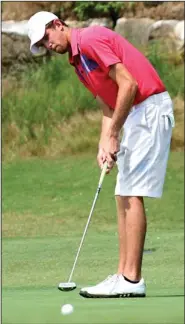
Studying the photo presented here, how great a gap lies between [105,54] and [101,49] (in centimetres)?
4

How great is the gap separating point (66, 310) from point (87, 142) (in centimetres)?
1276

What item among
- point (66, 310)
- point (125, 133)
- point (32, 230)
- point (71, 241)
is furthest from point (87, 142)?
point (66, 310)

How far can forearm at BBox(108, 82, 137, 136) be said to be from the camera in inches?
222

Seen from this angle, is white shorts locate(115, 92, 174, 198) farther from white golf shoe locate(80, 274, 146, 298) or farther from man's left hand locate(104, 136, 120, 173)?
white golf shoe locate(80, 274, 146, 298)

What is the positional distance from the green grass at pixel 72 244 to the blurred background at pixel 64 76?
59 cm

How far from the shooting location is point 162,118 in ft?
19.1

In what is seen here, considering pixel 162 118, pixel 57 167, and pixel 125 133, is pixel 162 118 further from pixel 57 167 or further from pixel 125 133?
pixel 57 167

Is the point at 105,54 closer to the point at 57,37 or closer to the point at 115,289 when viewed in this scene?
the point at 57,37

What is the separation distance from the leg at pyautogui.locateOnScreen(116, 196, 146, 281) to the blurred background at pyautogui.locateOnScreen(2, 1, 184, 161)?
1162cm

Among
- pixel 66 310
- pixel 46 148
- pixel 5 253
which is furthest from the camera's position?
pixel 46 148

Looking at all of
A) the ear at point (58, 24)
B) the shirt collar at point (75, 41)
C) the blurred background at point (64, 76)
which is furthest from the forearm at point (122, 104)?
the blurred background at point (64, 76)

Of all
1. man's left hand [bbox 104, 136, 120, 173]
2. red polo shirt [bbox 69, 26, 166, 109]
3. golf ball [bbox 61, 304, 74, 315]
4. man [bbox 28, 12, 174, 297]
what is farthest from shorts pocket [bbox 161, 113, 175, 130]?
golf ball [bbox 61, 304, 74, 315]

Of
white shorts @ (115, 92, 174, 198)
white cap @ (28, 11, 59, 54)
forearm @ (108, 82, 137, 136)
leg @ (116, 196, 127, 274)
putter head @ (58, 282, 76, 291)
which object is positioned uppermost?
white cap @ (28, 11, 59, 54)

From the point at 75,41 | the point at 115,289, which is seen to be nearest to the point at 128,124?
the point at 75,41
